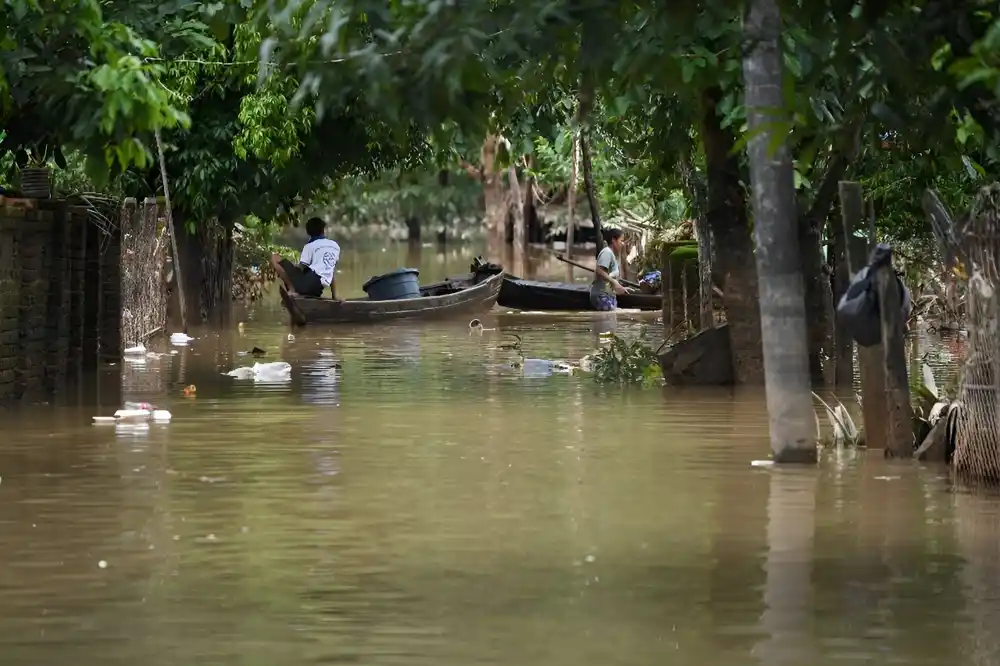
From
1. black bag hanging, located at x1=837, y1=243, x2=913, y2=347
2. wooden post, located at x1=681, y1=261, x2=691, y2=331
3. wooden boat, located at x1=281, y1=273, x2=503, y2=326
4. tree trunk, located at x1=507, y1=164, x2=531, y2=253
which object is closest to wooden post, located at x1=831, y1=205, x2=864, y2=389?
wooden post, located at x1=681, y1=261, x2=691, y2=331

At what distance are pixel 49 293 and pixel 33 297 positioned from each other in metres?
0.56

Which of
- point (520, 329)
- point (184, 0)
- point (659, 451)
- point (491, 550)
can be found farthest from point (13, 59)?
point (520, 329)

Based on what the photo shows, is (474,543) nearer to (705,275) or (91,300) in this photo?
(91,300)

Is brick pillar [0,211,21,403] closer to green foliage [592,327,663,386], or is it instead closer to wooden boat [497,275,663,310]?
green foliage [592,327,663,386]

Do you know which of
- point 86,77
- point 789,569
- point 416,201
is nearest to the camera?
point 789,569

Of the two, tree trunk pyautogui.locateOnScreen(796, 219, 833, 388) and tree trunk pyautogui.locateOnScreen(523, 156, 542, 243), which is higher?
tree trunk pyautogui.locateOnScreen(523, 156, 542, 243)

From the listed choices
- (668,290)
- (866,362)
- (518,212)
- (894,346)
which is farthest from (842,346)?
(518,212)

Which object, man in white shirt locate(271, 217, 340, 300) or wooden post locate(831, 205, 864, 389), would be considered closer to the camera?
wooden post locate(831, 205, 864, 389)

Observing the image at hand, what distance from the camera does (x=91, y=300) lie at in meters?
18.7

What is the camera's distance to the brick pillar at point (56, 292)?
1655 centimetres

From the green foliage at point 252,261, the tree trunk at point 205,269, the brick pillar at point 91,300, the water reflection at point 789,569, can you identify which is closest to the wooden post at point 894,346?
the water reflection at point 789,569

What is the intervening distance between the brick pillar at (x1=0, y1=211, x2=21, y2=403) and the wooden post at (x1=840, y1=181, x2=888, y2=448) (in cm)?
682

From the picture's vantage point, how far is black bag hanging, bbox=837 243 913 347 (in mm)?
11734

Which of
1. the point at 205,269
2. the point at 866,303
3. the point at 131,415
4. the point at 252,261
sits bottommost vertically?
the point at 131,415
